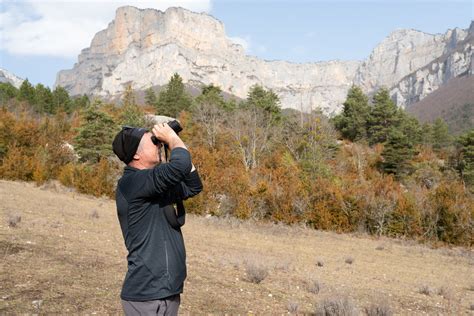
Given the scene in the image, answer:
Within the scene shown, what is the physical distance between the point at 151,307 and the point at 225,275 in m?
5.78

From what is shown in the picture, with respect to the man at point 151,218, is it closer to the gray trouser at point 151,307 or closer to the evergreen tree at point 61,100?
the gray trouser at point 151,307

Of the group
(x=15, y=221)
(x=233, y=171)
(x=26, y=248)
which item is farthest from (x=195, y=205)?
(x=26, y=248)

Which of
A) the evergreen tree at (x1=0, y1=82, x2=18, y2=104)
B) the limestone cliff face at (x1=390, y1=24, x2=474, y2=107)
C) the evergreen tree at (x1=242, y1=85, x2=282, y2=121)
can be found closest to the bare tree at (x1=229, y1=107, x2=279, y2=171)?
the evergreen tree at (x1=242, y1=85, x2=282, y2=121)

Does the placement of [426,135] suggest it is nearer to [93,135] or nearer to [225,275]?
[93,135]

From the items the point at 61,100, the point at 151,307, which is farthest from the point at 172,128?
the point at 61,100

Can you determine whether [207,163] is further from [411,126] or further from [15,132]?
[411,126]

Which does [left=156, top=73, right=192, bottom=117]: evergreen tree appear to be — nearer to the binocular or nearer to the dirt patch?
the dirt patch

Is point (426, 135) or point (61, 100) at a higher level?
point (61, 100)

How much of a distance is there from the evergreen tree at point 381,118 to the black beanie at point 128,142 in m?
42.1

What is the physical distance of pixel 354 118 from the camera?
1705 inches

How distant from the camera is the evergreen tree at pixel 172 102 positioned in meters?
48.3

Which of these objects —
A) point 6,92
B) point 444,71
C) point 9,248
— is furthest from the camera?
point 444,71

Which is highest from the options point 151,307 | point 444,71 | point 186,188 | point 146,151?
point 444,71

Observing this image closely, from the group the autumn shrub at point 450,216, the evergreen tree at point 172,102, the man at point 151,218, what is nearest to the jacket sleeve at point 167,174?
the man at point 151,218
